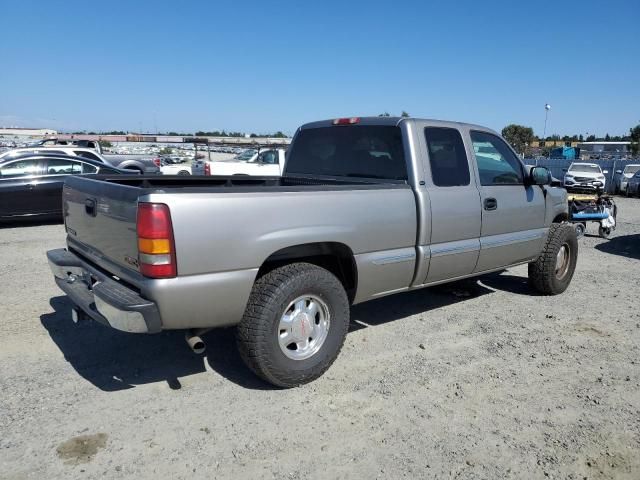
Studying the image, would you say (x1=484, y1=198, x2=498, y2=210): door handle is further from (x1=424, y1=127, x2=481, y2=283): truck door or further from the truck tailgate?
the truck tailgate

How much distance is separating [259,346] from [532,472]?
1735mm

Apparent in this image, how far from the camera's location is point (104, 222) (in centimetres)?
334

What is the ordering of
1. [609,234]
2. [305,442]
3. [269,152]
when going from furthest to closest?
1. [269,152]
2. [609,234]
3. [305,442]

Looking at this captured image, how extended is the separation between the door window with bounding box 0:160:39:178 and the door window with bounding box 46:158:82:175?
0.26m

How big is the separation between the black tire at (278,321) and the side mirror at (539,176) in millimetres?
2784

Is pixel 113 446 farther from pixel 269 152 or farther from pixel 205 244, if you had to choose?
pixel 269 152

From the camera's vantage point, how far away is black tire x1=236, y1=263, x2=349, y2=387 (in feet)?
10.7

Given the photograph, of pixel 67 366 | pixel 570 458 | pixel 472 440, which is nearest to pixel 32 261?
pixel 67 366

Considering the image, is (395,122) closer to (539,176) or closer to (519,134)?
(539,176)

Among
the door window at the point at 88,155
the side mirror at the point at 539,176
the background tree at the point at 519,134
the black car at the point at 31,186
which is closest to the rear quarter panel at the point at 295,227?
the side mirror at the point at 539,176

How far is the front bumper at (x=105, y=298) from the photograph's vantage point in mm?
2865

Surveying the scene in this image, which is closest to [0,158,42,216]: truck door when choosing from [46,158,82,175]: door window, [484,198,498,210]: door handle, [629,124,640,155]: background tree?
[46,158,82,175]: door window

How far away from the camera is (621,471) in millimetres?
2723

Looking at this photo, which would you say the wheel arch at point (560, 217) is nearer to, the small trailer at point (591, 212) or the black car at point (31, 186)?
the small trailer at point (591, 212)
